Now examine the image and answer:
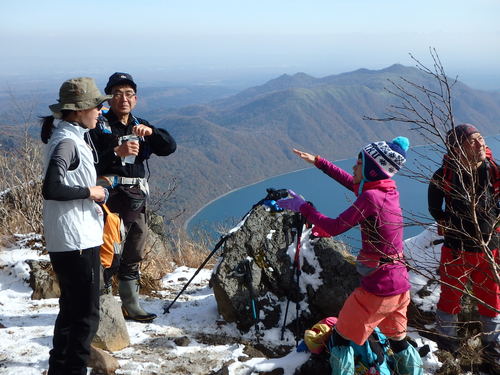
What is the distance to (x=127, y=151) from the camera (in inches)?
151

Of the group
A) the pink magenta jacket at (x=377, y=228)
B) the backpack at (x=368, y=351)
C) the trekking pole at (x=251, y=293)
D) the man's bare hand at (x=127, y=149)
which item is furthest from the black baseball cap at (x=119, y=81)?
the backpack at (x=368, y=351)

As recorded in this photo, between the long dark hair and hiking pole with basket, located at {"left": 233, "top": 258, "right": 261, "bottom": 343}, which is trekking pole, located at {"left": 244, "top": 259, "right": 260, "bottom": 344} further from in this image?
the long dark hair

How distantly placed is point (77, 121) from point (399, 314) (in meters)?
3.15

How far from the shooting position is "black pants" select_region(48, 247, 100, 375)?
299 centimetres

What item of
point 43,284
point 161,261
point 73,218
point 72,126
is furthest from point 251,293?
point 161,261

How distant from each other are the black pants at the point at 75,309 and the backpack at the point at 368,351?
2.00 metres

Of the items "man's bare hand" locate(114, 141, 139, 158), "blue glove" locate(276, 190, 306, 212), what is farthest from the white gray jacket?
"blue glove" locate(276, 190, 306, 212)

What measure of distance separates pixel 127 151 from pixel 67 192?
1.10 m

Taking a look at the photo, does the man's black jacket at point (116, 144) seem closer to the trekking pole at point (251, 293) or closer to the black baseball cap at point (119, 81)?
the black baseball cap at point (119, 81)

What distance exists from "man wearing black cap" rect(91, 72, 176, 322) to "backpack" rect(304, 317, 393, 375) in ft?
7.34

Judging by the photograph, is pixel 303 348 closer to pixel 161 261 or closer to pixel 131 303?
pixel 131 303

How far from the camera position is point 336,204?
238 feet

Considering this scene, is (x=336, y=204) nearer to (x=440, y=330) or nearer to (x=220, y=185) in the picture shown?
(x=220, y=185)

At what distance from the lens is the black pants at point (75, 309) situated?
2992 mm
